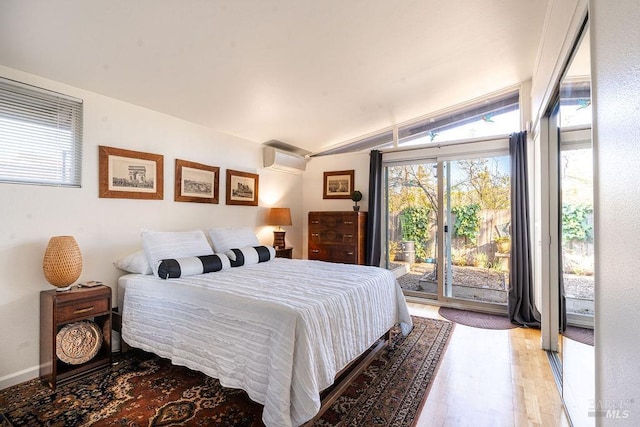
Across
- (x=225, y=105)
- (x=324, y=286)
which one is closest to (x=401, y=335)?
(x=324, y=286)

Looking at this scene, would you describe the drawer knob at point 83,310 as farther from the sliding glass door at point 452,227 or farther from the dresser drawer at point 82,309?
the sliding glass door at point 452,227

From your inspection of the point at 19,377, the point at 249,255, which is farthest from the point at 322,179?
the point at 19,377

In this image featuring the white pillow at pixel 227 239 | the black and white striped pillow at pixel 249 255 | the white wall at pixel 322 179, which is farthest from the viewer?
the white wall at pixel 322 179

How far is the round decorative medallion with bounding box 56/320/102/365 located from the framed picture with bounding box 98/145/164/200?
43.7 inches

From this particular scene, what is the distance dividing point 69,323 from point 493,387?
320 cm

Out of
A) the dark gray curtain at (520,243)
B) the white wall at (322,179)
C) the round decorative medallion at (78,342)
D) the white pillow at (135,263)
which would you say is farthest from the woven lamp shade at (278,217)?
the dark gray curtain at (520,243)

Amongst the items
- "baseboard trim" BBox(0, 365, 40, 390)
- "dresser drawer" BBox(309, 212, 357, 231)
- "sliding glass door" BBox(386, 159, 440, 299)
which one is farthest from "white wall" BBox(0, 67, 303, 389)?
"sliding glass door" BBox(386, 159, 440, 299)

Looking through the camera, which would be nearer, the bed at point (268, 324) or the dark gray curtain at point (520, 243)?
the bed at point (268, 324)

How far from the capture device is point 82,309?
227cm

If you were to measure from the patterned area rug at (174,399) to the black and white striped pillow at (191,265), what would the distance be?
757 mm

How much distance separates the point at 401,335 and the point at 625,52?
2.84 m

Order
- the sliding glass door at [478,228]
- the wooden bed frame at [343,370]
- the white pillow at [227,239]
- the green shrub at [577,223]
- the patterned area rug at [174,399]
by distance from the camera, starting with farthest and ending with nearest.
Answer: the sliding glass door at [478,228] < the white pillow at [227,239] < the wooden bed frame at [343,370] < the patterned area rug at [174,399] < the green shrub at [577,223]

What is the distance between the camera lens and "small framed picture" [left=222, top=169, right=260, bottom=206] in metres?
3.97

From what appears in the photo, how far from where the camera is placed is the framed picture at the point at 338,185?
4.91 meters
